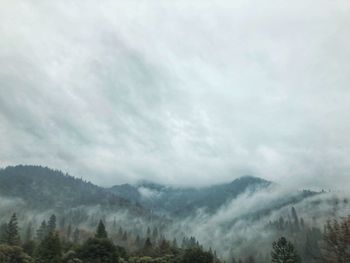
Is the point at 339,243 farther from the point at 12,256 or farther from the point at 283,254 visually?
the point at 12,256

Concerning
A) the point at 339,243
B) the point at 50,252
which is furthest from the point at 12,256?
the point at 339,243

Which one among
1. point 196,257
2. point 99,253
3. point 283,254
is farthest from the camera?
point 283,254

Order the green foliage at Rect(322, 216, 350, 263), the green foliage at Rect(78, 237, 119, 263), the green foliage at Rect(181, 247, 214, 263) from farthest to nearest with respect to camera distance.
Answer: the green foliage at Rect(181, 247, 214, 263)
the green foliage at Rect(78, 237, 119, 263)
the green foliage at Rect(322, 216, 350, 263)

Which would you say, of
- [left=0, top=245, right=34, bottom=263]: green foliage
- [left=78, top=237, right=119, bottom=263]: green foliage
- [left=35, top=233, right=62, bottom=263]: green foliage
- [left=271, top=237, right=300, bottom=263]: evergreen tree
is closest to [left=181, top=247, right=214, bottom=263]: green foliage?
[left=271, top=237, right=300, bottom=263]: evergreen tree

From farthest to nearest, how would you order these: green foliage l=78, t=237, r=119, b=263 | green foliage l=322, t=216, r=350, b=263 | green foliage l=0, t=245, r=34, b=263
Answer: green foliage l=0, t=245, r=34, b=263 → green foliage l=78, t=237, r=119, b=263 → green foliage l=322, t=216, r=350, b=263

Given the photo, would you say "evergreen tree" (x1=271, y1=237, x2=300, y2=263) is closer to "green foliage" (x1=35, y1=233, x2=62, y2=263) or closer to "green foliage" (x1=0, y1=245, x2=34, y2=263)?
"green foliage" (x1=35, y1=233, x2=62, y2=263)

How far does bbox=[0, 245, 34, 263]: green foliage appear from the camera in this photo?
300 feet

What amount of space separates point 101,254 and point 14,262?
69.1 feet

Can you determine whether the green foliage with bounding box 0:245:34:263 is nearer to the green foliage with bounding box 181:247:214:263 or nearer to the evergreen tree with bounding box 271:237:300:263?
the green foliage with bounding box 181:247:214:263

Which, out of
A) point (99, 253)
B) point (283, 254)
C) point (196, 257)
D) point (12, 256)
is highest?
point (283, 254)

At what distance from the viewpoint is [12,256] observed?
9475cm

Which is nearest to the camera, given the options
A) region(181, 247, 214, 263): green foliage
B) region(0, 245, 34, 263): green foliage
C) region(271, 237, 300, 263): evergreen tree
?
region(0, 245, 34, 263): green foliage

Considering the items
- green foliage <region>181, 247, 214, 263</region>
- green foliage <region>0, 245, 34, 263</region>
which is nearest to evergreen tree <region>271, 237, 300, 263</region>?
green foliage <region>181, 247, 214, 263</region>

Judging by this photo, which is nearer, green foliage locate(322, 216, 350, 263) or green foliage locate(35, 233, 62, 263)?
green foliage locate(322, 216, 350, 263)
